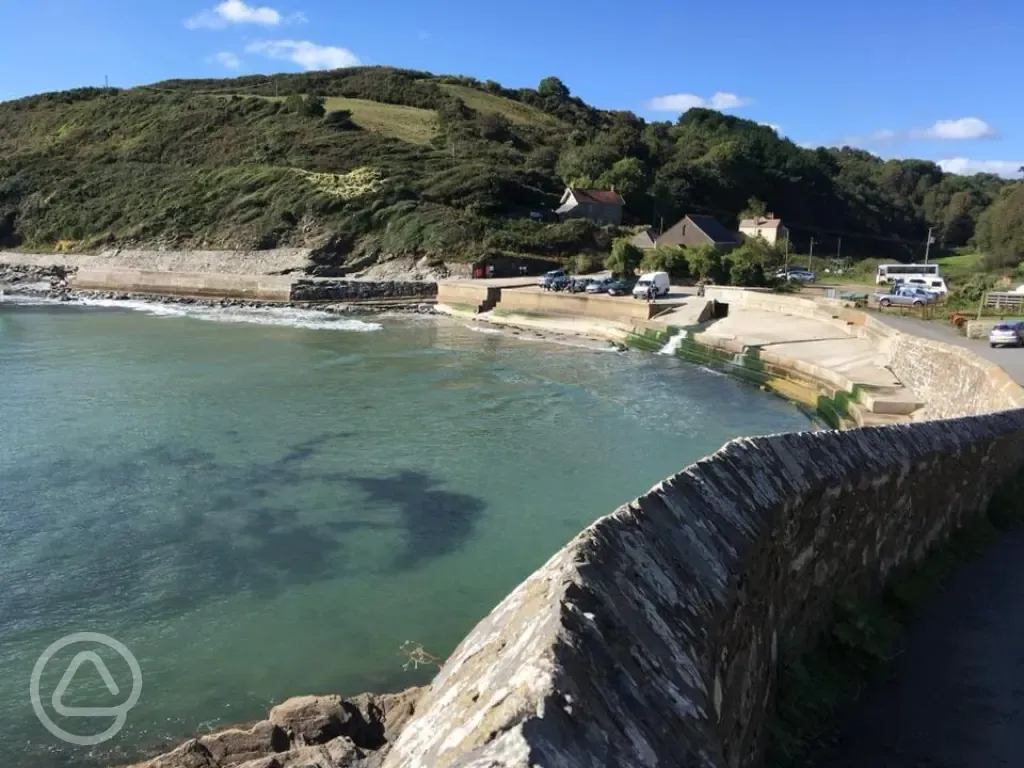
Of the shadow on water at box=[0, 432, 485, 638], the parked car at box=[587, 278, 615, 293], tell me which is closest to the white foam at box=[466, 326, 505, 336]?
the parked car at box=[587, 278, 615, 293]

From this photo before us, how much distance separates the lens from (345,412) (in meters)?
21.8

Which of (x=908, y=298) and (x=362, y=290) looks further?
(x=362, y=290)

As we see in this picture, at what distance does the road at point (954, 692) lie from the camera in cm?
495

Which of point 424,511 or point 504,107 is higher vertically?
point 504,107

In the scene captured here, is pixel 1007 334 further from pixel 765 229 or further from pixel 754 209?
pixel 754 209

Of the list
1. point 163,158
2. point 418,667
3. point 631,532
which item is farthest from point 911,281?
point 163,158

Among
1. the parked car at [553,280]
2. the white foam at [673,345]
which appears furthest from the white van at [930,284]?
the parked car at [553,280]

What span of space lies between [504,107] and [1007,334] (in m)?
101

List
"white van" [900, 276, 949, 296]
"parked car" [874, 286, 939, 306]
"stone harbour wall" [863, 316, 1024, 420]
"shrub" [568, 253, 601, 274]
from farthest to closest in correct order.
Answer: "shrub" [568, 253, 601, 274] → "white van" [900, 276, 949, 296] → "parked car" [874, 286, 939, 306] → "stone harbour wall" [863, 316, 1024, 420]

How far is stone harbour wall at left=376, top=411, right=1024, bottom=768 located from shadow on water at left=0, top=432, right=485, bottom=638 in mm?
7496

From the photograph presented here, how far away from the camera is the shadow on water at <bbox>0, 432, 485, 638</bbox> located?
1085 centimetres

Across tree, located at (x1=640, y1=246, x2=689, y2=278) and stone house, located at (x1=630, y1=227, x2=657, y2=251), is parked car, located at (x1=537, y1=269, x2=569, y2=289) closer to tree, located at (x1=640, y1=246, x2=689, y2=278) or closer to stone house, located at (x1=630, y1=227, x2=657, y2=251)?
tree, located at (x1=640, y1=246, x2=689, y2=278)

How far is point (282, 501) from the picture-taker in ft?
47.6

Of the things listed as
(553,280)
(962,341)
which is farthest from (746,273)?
(962,341)
